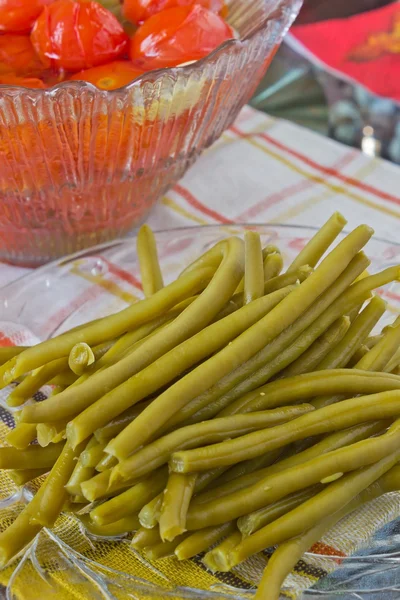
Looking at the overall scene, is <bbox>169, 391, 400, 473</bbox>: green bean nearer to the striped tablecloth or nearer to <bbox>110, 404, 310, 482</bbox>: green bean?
<bbox>110, 404, 310, 482</bbox>: green bean

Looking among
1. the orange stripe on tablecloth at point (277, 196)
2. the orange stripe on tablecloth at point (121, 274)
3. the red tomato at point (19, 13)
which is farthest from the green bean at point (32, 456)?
the orange stripe on tablecloth at point (277, 196)

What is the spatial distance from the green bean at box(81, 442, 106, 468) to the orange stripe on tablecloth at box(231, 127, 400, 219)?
999mm

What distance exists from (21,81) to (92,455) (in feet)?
2.24

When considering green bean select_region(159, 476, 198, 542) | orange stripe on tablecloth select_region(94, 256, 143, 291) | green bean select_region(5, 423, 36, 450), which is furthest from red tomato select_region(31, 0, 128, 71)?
green bean select_region(159, 476, 198, 542)

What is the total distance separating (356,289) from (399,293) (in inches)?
10.6

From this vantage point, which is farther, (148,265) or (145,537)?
(148,265)

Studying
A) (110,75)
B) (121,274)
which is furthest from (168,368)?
(110,75)

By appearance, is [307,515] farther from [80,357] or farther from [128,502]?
[80,357]

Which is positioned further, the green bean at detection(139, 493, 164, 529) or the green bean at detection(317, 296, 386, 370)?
the green bean at detection(317, 296, 386, 370)

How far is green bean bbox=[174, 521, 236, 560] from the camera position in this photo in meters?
0.80

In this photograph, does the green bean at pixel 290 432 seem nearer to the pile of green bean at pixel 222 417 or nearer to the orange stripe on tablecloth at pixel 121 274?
the pile of green bean at pixel 222 417

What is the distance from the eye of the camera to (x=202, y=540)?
814 millimetres

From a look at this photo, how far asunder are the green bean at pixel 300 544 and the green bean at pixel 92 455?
0.65ft

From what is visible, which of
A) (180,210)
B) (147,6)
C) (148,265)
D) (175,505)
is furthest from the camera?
(180,210)
